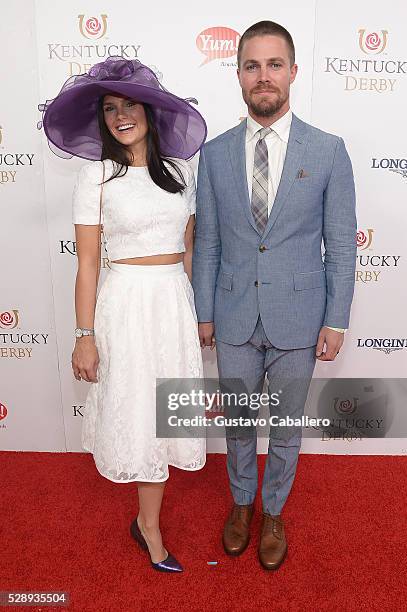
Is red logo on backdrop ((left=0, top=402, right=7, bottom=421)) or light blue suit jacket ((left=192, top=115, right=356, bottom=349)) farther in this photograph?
red logo on backdrop ((left=0, top=402, right=7, bottom=421))

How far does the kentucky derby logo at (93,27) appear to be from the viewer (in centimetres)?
251

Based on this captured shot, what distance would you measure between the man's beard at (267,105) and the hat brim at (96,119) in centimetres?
22

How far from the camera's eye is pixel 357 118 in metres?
2.60

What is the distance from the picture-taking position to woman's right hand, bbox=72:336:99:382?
76.5 inches

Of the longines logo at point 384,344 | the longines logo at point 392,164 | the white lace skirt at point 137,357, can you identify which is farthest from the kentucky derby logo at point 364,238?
the white lace skirt at point 137,357

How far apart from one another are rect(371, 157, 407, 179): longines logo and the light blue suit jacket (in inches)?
31.5

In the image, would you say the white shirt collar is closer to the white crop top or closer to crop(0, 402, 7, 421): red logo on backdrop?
the white crop top

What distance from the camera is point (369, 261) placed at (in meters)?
2.82

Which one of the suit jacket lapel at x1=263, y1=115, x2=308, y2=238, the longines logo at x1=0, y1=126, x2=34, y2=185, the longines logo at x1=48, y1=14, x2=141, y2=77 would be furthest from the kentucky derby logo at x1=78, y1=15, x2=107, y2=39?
the suit jacket lapel at x1=263, y1=115, x2=308, y2=238

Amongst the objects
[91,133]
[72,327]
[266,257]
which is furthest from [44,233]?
[266,257]

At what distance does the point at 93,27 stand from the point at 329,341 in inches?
71.7

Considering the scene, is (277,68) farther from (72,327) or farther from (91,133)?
(72,327)

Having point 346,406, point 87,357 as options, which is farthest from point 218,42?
point 346,406

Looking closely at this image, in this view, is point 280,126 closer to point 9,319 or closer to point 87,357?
point 87,357
